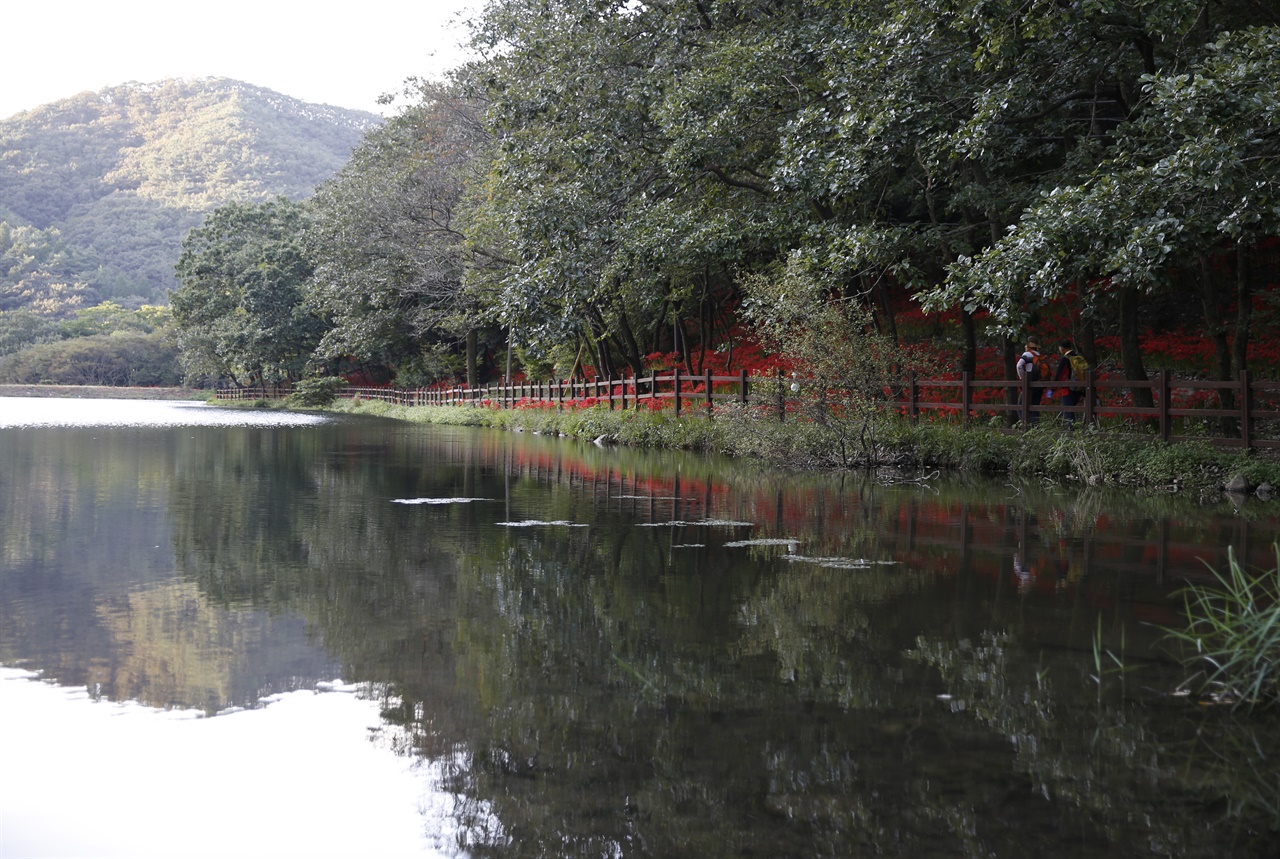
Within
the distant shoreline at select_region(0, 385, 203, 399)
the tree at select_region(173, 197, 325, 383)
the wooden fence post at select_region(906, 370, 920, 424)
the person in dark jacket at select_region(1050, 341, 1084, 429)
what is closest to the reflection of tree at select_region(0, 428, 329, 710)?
the wooden fence post at select_region(906, 370, 920, 424)

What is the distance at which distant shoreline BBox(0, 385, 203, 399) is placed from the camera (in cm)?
9075

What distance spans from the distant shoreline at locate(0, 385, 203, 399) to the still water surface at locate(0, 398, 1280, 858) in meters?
86.5

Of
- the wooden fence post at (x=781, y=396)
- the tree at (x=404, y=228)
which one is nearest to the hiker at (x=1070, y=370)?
the wooden fence post at (x=781, y=396)

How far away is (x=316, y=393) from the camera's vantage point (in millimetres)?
64375

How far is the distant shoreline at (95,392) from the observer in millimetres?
90750

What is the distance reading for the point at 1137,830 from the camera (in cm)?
361

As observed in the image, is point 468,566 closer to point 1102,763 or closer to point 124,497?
point 1102,763

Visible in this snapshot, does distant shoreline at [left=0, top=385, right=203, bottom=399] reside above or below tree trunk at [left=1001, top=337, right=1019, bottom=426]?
below

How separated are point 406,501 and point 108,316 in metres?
115

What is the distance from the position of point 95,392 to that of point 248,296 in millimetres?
36748

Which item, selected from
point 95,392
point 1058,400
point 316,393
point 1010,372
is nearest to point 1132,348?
point 1010,372

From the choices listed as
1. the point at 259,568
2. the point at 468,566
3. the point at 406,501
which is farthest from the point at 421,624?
the point at 406,501

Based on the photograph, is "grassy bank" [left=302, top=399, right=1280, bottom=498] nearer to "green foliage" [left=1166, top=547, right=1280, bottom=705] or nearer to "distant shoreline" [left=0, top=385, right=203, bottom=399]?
"green foliage" [left=1166, top=547, right=1280, bottom=705]

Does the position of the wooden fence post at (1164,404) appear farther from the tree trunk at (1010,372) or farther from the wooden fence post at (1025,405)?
the tree trunk at (1010,372)
